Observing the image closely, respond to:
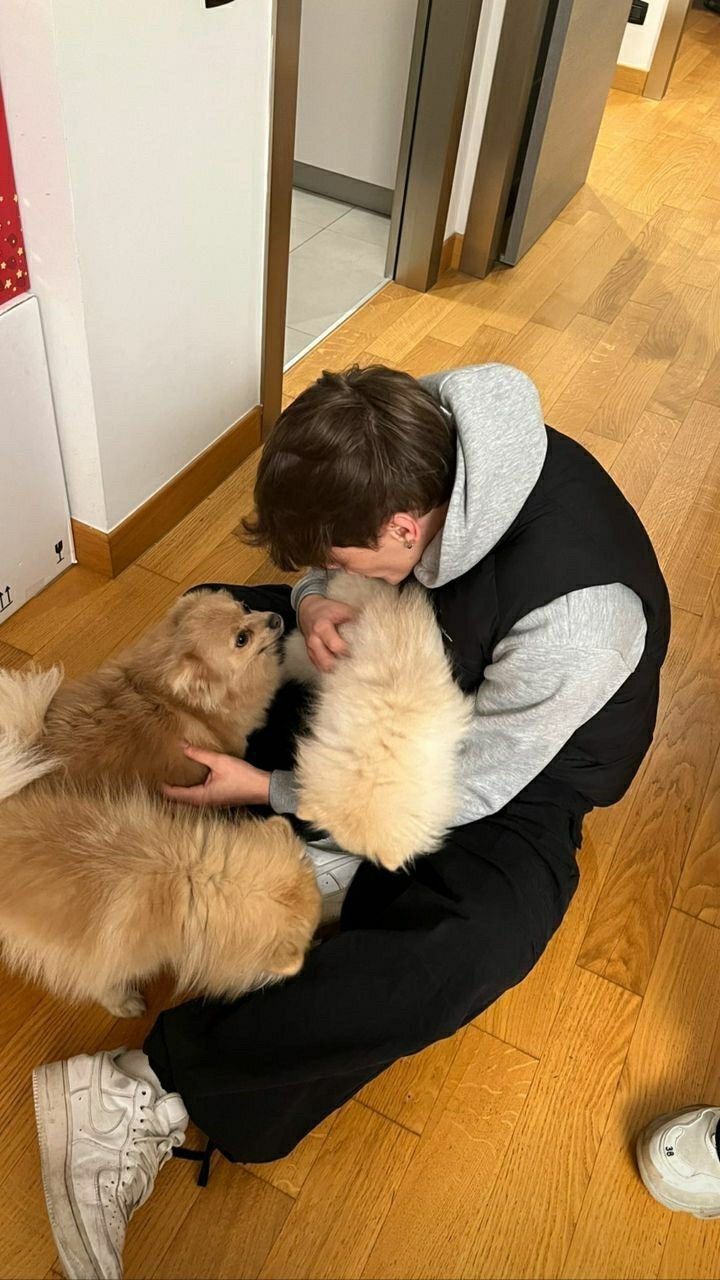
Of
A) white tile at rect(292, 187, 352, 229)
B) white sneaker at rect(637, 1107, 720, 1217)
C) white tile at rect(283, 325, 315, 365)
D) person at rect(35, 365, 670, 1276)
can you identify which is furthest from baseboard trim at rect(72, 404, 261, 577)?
white sneaker at rect(637, 1107, 720, 1217)

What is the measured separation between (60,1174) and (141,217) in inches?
50.1

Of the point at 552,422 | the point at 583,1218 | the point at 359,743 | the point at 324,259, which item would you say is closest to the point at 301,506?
the point at 359,743

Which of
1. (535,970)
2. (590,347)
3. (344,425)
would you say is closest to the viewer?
(344,425)

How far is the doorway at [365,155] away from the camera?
215cm

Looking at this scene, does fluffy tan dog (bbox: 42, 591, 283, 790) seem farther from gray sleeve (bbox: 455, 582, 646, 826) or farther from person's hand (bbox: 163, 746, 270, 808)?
gray sleeve (bbox: 455, 582, 646, 826)

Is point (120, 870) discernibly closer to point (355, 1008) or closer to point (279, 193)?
point (355, 1008)

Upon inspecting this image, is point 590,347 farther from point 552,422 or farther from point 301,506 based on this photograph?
point 301,506

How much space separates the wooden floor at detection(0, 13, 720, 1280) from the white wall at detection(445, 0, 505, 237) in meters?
0.89

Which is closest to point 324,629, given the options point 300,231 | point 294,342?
point 294,342

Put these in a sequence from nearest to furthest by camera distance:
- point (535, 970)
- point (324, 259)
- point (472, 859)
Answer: point (472, 859) → point (535, 970) → point (324, 259)

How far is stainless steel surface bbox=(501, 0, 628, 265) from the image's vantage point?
91.0 inches

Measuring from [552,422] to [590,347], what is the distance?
397 millimetres

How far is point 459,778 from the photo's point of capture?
3.49 ft

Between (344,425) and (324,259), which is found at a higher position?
(344,425)
